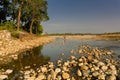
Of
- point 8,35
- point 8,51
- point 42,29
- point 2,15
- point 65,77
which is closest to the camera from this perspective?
point 65,77

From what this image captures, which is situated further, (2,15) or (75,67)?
(2,15)

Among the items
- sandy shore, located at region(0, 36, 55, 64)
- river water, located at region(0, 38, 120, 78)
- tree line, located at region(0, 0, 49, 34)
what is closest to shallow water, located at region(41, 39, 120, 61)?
river water, located at region(0, 38, 120, 78)

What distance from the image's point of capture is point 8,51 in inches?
1201

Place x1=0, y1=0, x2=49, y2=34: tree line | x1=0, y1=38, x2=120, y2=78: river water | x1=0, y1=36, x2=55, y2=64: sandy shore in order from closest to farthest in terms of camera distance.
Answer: x1=0, y1=38, x2=120, y2=78: river water, x1=0, y1=36, x2=55, y2=64: sandy shore, x1=0, y1=0, x2=49, y2=34: tree line

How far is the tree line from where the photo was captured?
2469 inches

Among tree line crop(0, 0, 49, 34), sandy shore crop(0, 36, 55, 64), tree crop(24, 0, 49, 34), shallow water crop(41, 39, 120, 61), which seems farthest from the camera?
tree crop(24, 0, 49, 34)

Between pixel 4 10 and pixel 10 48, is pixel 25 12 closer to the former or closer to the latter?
pixel 4 10

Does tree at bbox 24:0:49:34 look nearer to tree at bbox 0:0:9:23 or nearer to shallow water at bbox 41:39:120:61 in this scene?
tree at bbox 0:0:9:23

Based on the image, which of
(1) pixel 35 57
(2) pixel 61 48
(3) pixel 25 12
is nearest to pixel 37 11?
(3) pixel 25 12

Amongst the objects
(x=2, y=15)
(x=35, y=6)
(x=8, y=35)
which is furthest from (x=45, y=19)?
(x=8, y=35)

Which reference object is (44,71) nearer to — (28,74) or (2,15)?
(28,74)

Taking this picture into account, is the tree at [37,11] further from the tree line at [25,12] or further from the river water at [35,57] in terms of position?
the river water at [35,57]

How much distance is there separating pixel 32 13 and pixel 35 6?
2716mm

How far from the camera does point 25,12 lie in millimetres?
71375
